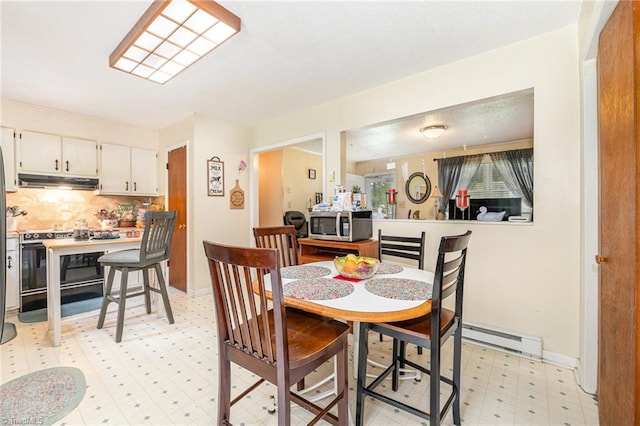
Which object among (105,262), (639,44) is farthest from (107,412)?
(639,44)

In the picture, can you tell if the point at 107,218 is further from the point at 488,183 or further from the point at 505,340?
the point at 488,183

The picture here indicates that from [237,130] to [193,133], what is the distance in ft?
2.19

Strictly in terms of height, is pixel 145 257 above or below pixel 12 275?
above

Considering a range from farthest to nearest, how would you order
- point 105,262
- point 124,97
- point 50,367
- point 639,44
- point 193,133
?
point 193,133 → point 124,97 → point 105,262 → point 50,367 → point 639,44

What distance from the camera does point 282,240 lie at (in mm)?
2404

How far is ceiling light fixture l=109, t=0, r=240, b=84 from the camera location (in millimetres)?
1654

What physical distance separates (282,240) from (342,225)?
61cm

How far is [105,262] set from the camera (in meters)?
2.43

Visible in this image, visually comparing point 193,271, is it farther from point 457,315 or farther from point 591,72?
point 591,72

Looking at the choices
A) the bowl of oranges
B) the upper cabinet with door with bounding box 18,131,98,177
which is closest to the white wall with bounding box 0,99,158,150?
the upper cabinet with door with bounding box 18,131,98,177

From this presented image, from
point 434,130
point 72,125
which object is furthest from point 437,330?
point 72,125

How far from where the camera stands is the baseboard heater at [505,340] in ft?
6.60

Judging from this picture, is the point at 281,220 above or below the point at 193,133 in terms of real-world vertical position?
below

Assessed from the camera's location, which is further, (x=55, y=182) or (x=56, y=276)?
(x=55, y=182)
